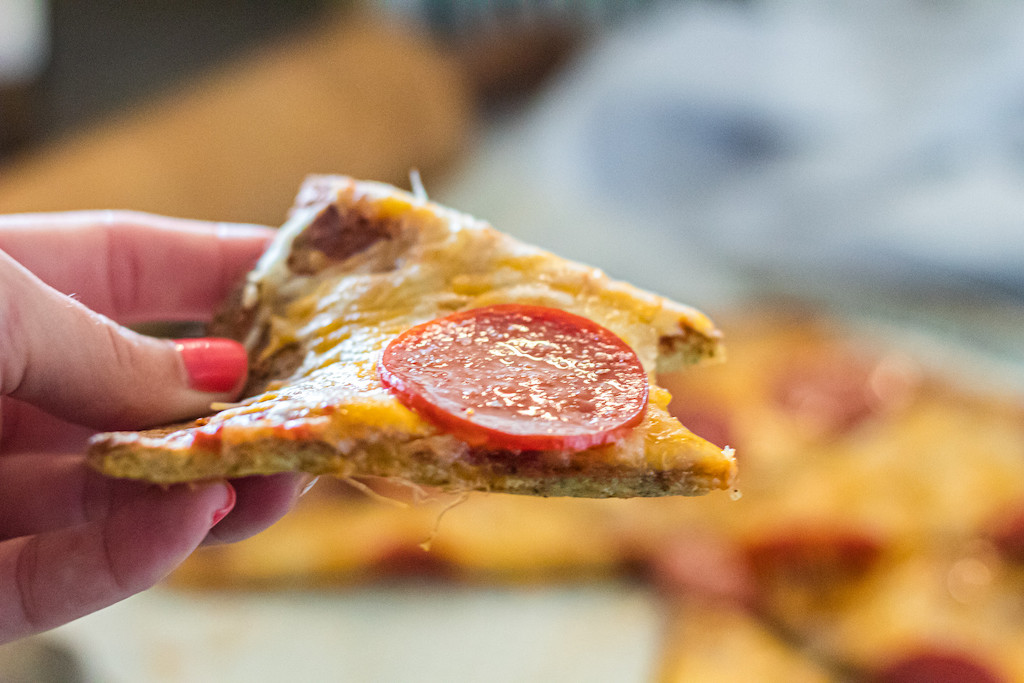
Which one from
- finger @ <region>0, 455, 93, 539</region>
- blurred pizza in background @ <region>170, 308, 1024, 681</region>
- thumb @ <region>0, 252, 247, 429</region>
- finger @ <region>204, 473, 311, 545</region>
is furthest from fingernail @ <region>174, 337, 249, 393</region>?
blurred pizza in background @ <region>170, 308, 1024, 681</region>

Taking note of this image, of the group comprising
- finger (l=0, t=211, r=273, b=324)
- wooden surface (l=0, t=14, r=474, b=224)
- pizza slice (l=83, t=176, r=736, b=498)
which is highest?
pizza slice (l=83, t=176, r=736, b=498)

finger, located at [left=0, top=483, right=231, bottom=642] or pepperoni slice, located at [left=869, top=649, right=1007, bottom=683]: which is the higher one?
finger, located at [left=0, top=483, right=231, bottom=642]

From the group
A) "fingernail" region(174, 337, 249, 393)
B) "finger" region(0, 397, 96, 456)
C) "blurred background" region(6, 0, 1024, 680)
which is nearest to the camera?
"fingernail" region(174, 337, 249, 393)

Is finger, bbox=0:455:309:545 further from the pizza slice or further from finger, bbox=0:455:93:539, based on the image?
the pizza slice

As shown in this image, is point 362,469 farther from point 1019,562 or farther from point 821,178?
point 821,178

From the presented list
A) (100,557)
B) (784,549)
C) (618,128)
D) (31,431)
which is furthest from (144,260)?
(618,128)

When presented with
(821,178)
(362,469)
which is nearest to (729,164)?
(821,178)

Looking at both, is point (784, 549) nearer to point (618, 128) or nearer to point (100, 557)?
point (100, 557)
